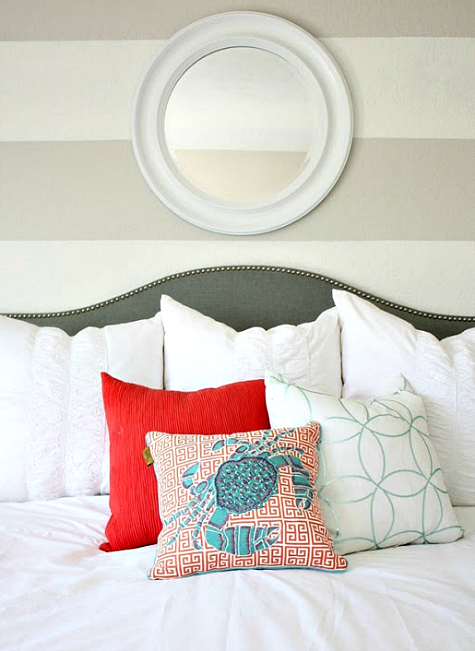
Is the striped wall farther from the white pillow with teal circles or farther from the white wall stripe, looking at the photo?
the white pillow with teal circles

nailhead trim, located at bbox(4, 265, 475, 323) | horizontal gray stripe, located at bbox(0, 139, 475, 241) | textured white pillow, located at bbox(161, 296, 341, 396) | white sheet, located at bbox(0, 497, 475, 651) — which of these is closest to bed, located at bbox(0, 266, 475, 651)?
white sheet, located at bbox(0, 497, 475, 651)

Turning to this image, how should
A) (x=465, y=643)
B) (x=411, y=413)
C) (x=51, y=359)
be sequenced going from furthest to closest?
(x=51, y=359), (x=411, y=413), (x=465, y=643)

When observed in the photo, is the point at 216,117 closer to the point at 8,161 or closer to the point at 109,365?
the point at 8,161

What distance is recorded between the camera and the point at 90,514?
175 cm

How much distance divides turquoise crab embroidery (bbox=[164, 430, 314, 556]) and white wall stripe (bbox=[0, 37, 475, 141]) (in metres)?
1.17

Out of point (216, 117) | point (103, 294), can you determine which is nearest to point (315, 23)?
point (216, 117)

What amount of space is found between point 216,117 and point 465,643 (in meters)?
1.64

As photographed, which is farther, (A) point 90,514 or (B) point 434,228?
(B) point 434,228

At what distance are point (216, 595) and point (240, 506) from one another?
0.62 feet

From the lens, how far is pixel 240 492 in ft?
4.71

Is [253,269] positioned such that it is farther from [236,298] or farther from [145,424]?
[145,424]

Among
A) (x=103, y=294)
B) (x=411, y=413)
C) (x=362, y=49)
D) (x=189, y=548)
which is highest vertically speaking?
(x=362, y=49)

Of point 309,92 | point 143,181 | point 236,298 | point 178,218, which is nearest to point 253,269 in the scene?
point 236,298

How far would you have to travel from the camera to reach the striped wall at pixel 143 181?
220cm
